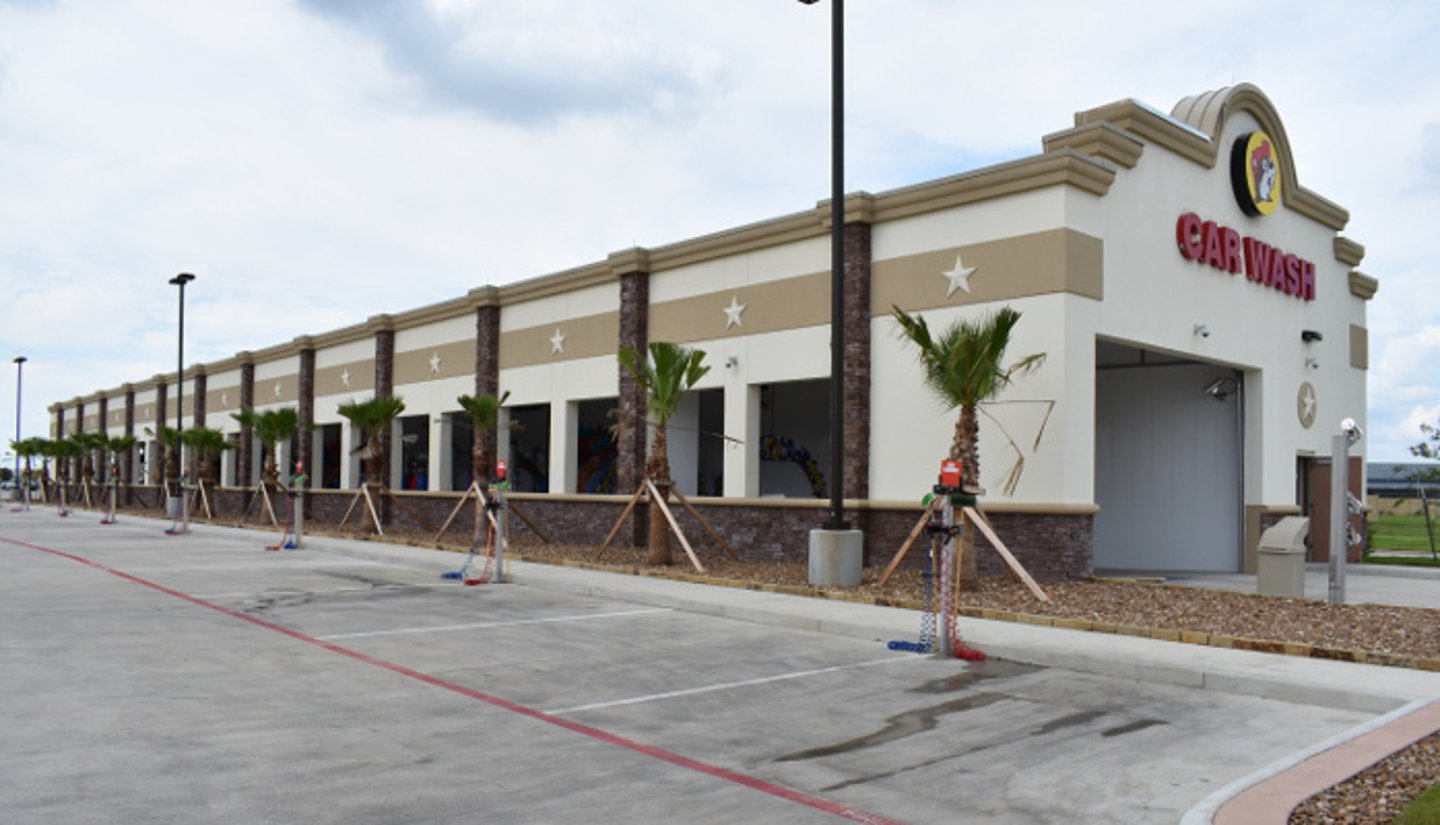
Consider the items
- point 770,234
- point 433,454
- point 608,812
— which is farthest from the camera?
point 433,454

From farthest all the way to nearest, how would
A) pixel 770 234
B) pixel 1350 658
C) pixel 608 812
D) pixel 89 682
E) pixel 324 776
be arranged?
pixel 770 234 < pixel 1350 658 < pixel 89 682 < pixel 324 776 < pixel 608 812

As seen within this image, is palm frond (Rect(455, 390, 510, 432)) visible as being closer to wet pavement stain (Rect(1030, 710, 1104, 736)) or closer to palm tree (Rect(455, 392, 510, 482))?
palm tree (Rect(455, 392, 510, 482))

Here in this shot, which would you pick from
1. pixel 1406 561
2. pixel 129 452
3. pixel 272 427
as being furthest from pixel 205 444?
pixel 1406 561

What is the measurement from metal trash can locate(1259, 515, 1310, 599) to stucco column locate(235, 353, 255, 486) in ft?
135

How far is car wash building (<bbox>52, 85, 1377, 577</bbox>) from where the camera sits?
18344 mm

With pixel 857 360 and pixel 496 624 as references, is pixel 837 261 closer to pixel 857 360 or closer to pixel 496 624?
pixel 857 360

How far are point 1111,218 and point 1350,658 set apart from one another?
9470 millimetres

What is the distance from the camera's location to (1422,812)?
5.91 metres

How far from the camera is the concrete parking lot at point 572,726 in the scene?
6.59 metres

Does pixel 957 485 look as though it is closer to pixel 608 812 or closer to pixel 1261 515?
pixel 608 812

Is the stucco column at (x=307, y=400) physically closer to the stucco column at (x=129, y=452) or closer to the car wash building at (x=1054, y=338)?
the car wash building at (x=1054, y=338)

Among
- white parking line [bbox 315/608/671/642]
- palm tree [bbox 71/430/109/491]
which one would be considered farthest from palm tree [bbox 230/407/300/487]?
white parking line [bbox 315/608/671/642]

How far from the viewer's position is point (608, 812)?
6.37m

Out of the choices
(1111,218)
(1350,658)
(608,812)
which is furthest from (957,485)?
(1111,218)
